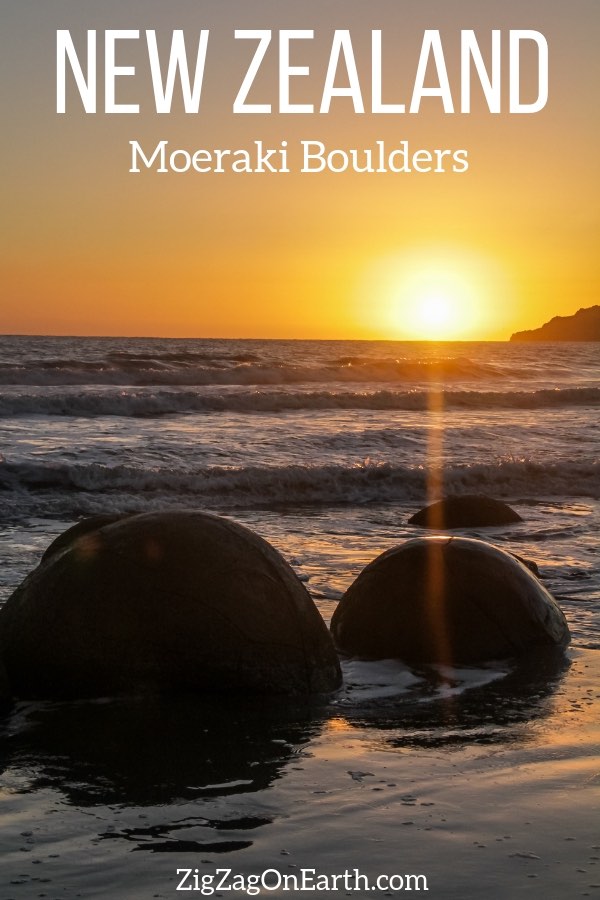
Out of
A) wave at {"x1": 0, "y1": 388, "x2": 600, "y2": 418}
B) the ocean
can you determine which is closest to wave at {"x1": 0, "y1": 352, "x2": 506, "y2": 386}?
wave at {"x1": 0, "y1": 388, "x2": 600, "y2": 418}

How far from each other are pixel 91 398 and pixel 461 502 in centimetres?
1753

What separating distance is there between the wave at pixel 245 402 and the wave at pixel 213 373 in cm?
710

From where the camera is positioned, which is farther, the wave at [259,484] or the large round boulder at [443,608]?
the wave at [259,484]

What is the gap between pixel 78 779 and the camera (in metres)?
4.21

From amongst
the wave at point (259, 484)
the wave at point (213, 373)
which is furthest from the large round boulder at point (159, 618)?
the wave at point (213, 373)

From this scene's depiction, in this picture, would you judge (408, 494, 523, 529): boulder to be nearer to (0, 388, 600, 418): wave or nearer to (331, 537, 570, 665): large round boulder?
(331, 537, 570, 665): large round boulder

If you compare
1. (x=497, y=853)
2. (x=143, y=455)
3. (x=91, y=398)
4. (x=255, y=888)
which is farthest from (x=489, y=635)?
(x=91, y=398)

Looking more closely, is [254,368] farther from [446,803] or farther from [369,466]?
[446,803]

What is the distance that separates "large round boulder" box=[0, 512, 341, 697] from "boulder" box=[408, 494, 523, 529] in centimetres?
663

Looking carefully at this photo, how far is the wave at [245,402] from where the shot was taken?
27172mm

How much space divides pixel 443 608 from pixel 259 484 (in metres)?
9.34

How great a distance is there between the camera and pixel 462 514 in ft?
38.7

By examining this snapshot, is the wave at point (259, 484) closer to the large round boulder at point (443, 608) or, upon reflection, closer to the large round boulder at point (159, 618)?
the large round boulder at point (443, 608)

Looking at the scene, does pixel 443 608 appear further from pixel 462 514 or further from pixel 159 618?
pixel 462 514
